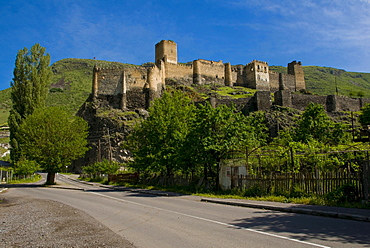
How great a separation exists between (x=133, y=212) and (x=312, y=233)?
7197mm

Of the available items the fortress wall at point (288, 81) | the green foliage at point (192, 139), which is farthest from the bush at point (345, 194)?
the fortress wall at point (288, 81)

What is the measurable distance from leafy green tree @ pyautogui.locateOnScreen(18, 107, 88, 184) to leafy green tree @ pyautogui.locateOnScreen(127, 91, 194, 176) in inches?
369

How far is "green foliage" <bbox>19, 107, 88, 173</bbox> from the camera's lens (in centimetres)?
3412

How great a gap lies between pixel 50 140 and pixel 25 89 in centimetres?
1318

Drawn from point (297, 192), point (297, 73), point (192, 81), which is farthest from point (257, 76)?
point (297, 192)

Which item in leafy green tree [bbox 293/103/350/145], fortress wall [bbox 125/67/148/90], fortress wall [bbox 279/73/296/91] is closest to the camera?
leafy green tree [bbox 293/103/350/145]

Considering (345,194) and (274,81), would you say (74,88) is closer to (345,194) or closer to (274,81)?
(274,81)

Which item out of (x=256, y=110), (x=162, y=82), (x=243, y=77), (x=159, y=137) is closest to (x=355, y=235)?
(x=159, y=137)

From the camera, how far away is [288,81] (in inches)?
3526

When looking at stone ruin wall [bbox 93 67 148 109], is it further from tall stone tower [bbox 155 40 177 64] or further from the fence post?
the fence post

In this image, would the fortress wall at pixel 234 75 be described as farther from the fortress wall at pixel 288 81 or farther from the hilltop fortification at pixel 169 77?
the fortress wall at pixel 288 81

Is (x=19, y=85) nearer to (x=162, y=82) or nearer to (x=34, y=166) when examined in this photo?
(x=34, y=166)

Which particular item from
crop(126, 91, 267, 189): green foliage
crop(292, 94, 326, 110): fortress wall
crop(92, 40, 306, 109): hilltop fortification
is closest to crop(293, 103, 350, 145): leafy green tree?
crop(126, 91, 267, 189): green foliage

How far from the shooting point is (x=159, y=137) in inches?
1053
